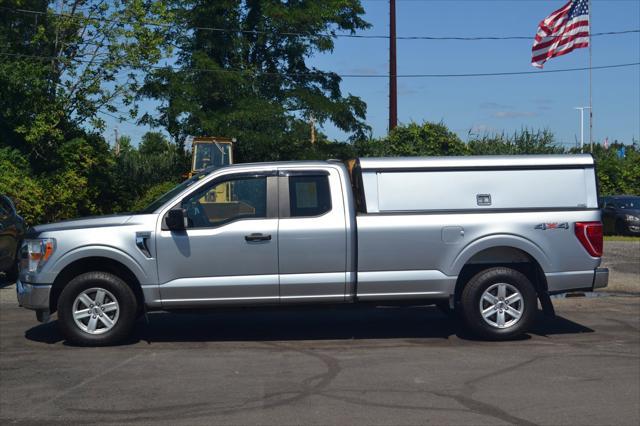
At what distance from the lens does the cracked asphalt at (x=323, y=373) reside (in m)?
6.14

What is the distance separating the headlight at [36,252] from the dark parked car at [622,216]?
77.3ft

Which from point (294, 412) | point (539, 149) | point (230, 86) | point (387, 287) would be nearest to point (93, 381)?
point (294, 412)

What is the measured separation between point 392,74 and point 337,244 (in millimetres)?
33852

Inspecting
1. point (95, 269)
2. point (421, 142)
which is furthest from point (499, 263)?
point (421, 142)

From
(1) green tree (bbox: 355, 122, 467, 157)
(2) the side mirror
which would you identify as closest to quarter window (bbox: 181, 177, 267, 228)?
(2) the side mirror

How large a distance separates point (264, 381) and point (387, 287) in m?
2.18

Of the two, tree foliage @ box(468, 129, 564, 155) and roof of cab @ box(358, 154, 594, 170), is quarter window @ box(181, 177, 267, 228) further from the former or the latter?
tree foliage @ box(468, 129, 564, 155)

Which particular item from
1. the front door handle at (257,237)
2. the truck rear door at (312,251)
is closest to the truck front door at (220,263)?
the front door handle at (257,237)

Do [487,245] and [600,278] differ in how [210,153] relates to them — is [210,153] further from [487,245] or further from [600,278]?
[600,278]

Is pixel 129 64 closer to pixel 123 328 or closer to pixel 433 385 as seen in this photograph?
pixel 123 328

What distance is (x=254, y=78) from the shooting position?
120 ft

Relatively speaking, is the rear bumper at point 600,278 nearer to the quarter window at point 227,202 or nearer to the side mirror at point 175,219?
the quarter window at point 227,202

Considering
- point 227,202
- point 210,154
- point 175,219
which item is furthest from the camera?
point 210,154

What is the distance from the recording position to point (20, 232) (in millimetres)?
13828
